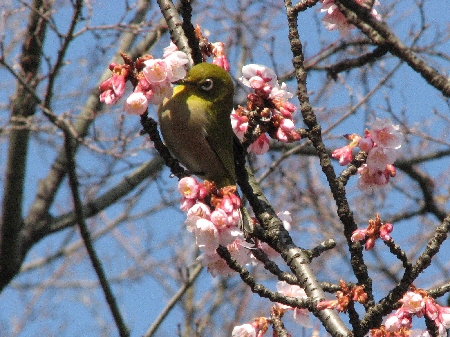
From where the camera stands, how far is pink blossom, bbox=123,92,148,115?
2.63 meters

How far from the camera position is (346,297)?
2.15 m

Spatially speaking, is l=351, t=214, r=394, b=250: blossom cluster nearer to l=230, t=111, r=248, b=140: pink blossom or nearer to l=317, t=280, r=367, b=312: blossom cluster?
l=317, t=280, r=367, b=312: blossom cluster

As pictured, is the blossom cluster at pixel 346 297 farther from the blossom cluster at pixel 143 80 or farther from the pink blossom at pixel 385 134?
the blossom cluster at pixel 143 80

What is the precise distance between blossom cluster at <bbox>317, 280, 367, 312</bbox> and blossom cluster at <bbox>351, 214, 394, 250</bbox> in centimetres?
16

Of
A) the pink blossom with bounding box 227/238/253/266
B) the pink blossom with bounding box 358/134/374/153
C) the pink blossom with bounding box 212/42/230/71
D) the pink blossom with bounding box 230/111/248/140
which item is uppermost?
the pink blossom with bounding box 212/42/230/71

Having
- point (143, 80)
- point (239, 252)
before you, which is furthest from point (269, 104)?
point (239, 252)

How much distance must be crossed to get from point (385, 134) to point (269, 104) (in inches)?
22.0

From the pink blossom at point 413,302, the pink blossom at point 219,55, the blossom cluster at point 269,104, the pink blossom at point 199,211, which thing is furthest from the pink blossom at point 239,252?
the pink blossom at point 219,55

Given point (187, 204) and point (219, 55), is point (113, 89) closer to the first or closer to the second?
point (187, 204)

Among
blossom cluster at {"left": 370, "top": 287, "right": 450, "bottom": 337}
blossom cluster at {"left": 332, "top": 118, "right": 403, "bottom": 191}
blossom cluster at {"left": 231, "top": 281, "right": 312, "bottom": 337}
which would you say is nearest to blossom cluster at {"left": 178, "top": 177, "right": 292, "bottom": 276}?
blossom cluster at {"left": 231, "top": 281, "right": 312, "bottom": 337}

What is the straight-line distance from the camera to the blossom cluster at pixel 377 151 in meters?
2.65

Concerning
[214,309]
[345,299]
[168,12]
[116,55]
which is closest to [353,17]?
[345,299]

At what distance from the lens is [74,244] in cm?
1027

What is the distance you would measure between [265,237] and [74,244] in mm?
7940
